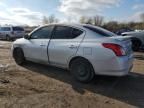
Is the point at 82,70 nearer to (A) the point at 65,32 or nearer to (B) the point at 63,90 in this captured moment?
(B) the point at 63,90

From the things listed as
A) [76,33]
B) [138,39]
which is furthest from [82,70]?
[138,39]

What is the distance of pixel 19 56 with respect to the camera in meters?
8.34

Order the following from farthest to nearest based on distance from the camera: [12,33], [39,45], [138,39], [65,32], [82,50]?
[12,33] → [138,39] → [39,45] → [65,32] → [82,50]

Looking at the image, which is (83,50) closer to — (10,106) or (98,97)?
(98,97)

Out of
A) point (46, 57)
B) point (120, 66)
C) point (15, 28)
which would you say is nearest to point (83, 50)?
point (120, 66)

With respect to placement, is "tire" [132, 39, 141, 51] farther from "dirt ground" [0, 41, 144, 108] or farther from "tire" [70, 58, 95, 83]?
"tire" [70, 58, 95, 83]

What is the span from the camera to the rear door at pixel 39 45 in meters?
7.20

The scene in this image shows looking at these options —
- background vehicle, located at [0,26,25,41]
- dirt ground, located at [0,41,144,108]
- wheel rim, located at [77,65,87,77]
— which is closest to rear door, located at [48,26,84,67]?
wheel rim, located at [77,65,87,77]

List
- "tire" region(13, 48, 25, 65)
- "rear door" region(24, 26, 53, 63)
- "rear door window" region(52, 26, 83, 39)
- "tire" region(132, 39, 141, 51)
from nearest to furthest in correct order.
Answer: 1. "rear door window" region(52, 26, 83, 39)
2. "rear door" region(24, 26, 53, 63)
3. "tire" region(13, 48, 25, 65)
4. "tire" region(132, 39, 141, 51)

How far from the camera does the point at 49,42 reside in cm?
705

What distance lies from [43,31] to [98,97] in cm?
327

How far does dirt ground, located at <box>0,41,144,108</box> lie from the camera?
4.76m

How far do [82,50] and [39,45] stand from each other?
1.85 metres

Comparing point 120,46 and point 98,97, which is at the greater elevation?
point 120,46
